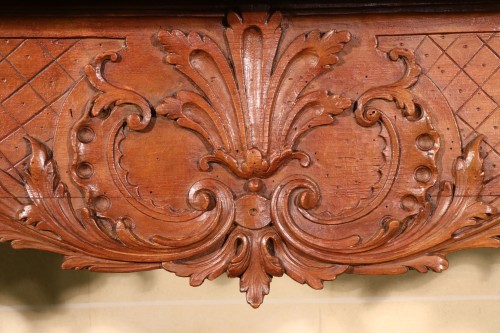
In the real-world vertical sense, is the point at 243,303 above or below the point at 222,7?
below

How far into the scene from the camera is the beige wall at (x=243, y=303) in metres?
1.09

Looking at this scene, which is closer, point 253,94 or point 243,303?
point 253,94

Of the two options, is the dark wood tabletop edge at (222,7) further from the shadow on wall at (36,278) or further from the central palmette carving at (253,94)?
the shadow on wall at (36,278)

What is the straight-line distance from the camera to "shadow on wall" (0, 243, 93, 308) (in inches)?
43.3

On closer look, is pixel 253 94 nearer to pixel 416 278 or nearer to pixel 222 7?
pixel 222 7

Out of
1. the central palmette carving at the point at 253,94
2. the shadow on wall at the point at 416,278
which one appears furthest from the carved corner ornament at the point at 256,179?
the shadow on wall at the point at 416,278

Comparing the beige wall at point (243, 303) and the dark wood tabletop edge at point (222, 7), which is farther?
the beige wall at point (243, 303)

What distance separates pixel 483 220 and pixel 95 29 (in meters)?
0.40

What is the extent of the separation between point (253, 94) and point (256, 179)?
0.08 meters

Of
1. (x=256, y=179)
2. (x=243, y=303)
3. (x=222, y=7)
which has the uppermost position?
(x=222, y=7)

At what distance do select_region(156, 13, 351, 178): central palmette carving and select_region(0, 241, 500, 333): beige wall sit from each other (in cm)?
38

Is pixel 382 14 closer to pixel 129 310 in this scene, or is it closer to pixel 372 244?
pixel 372 244

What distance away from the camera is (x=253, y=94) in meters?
0.76

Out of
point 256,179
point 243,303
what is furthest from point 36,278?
point 256,179
